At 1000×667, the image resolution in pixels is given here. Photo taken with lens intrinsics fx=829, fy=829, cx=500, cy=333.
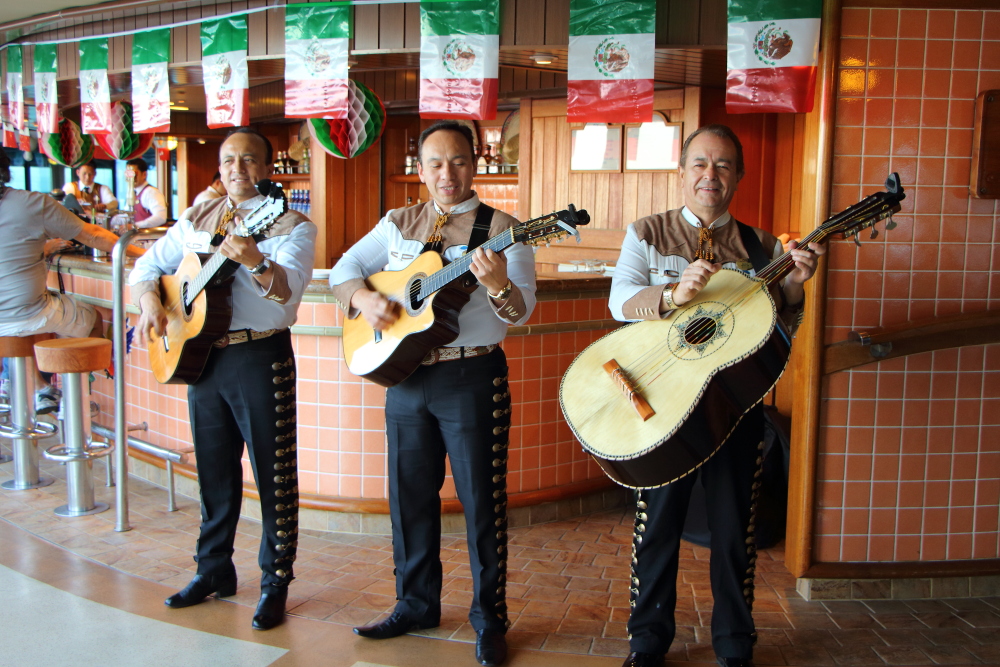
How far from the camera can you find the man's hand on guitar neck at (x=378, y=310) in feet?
8.34

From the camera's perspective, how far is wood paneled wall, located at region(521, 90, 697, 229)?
6.21 meters

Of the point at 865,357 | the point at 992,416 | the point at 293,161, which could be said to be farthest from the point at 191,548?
the point at 293,161

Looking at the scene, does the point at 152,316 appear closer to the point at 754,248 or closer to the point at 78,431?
the point at 78,431

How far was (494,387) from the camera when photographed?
8.66ft

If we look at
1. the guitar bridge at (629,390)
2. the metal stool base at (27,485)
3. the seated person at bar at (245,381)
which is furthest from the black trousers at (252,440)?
the metal stool base at (27,485)

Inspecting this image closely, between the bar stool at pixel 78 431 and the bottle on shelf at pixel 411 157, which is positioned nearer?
the bar stool at pixel 78 431

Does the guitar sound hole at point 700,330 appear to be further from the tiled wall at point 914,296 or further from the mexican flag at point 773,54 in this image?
the mexican flag at point 773,54

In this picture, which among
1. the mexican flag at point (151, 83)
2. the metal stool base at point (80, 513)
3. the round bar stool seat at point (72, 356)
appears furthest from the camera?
the mexican flag at point (151, 83)

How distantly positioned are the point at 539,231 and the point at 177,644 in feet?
6.12

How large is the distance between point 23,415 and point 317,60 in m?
2.54

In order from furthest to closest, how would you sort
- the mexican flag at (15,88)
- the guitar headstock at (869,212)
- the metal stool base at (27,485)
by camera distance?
the mexican flag at (15,88) → the metal stool base at (27,485) → the guitar headstock at (869,212)

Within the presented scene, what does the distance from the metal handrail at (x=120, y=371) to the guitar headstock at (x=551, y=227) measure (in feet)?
7.43

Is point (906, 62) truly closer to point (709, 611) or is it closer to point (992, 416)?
point (992, 416)

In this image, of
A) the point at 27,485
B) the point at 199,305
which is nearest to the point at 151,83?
the point at 27,485
